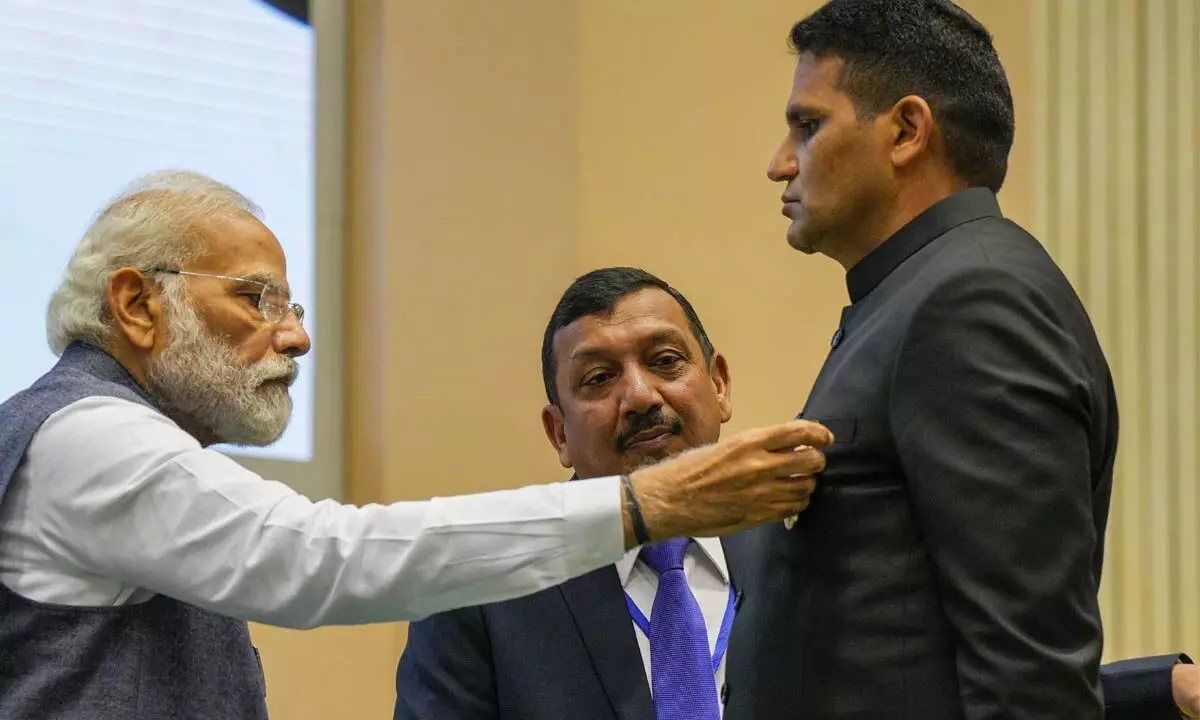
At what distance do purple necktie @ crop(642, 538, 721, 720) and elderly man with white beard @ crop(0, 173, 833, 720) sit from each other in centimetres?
61

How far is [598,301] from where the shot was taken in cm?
322

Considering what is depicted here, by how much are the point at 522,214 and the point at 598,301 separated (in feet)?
5.01

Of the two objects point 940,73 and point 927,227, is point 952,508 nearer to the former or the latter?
point 927,227

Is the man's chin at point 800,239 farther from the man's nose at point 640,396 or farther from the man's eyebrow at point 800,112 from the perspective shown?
the man's nose at point 640,396

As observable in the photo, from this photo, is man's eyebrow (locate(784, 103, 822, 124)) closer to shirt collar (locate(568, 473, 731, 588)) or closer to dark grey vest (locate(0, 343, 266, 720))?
shirt collar (locate(568, 473, 731, 588))

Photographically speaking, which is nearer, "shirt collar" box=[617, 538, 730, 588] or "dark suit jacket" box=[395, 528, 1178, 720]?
"dark suit jacket" box=[395, 528, 1178, 720]

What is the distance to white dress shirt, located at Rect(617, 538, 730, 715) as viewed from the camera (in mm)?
3037

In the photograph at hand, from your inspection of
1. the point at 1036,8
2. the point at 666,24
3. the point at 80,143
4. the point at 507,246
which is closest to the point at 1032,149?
the point at 1036,8

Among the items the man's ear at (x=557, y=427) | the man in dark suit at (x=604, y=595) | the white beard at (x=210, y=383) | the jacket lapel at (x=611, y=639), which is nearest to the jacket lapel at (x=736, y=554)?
the man in dark suit at (x=604, y=595)

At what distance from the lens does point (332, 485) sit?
14.7ft

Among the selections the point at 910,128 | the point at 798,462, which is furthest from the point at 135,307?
the point at 910,128

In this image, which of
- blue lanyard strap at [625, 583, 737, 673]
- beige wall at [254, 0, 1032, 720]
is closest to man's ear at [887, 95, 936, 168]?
blue lanyard strap at [625, 583, 737, 673]

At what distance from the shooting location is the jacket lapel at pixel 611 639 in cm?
289

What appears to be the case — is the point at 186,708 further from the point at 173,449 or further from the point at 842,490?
the point at 842,490
